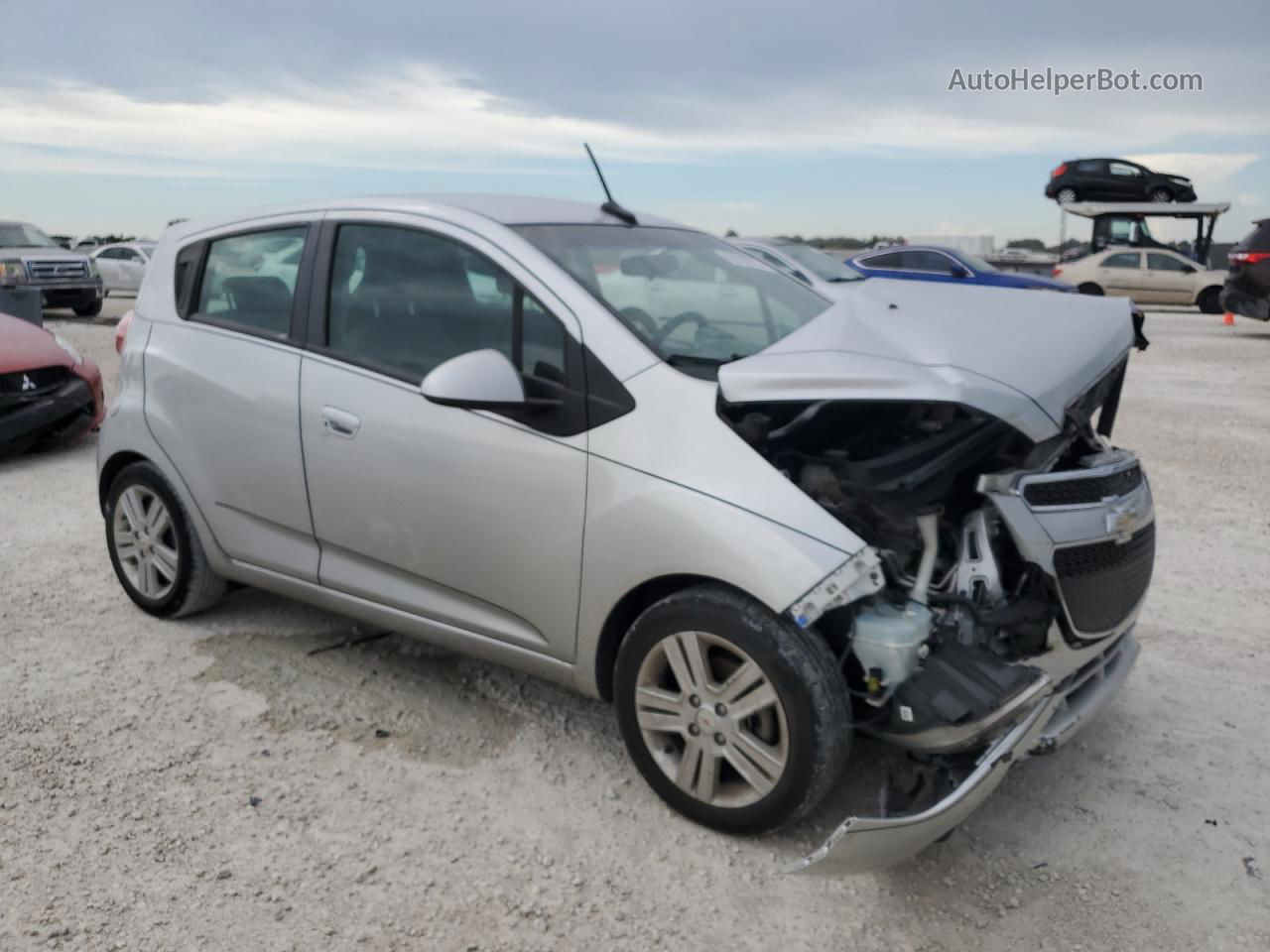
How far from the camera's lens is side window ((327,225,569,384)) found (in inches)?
132

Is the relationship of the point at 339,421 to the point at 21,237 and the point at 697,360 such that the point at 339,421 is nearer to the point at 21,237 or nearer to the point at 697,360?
the point at 697,360

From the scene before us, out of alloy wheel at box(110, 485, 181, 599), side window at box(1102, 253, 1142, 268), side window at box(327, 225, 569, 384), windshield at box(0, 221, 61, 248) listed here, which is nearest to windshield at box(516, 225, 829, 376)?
side window at box(327, 225, 569, 384)

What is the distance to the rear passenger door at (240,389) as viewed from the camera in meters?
3.93

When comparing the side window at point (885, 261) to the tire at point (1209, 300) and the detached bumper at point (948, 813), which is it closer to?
the tire at point (1209, 300)

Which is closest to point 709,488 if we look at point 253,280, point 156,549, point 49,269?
point 253,280

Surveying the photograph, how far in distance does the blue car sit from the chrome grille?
13024 millimetres

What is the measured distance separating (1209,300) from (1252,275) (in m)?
7.59

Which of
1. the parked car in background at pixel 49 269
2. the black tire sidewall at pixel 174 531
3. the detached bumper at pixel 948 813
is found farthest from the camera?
the parked car in background at pixel 49 269

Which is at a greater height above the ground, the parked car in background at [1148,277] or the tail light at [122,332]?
the tail light at [122,332]

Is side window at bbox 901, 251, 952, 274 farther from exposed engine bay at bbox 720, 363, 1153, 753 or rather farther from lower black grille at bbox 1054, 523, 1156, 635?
exposed engine bay at bbox 720, 363, 1153, 753

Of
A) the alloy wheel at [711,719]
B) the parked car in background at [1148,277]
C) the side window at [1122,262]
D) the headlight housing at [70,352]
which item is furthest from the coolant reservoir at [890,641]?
the side window at [1122,262]

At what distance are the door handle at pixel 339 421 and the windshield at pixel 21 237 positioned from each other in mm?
18705

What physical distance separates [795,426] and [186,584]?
272 centimetres

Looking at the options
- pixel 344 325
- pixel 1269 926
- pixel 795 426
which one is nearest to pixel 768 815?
pixel 795 426
